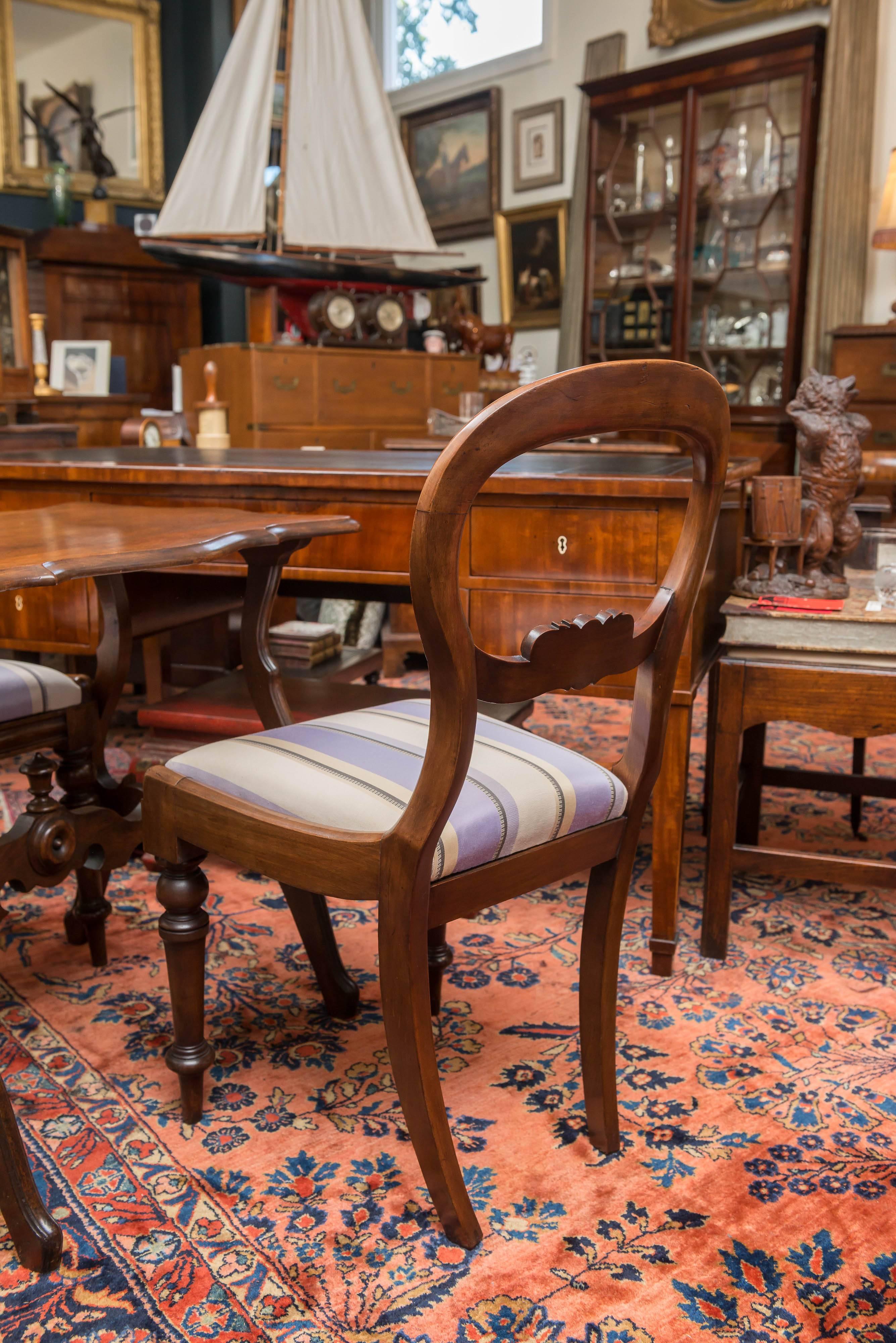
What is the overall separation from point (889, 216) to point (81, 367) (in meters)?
4.41

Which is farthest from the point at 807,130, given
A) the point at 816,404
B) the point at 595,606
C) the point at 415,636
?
the point at 595,606

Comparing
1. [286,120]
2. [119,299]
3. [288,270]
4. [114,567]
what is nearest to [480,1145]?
[114,567]

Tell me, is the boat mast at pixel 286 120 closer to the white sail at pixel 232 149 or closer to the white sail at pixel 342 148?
the white sail at pixel 342 148

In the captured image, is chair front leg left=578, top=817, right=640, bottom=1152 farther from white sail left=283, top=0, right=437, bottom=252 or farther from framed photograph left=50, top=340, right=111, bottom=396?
framed photograph left=50, top=340, right=111, bottom=396

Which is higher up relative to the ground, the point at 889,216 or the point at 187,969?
the point at 889,216

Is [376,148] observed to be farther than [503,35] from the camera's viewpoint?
No

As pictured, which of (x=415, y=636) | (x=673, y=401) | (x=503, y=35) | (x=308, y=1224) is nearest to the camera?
(x=673, y=401)

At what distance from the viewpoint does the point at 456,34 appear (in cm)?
745

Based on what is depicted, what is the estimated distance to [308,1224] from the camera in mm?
1338

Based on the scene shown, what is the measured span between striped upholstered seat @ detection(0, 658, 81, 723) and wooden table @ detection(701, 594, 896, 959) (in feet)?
3.87

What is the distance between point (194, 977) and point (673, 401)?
3.24ft

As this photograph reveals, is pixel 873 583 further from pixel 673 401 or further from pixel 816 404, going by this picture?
pixel 673 401

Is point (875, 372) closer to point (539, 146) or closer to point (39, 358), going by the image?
point (539, 146)

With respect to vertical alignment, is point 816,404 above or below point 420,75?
below
